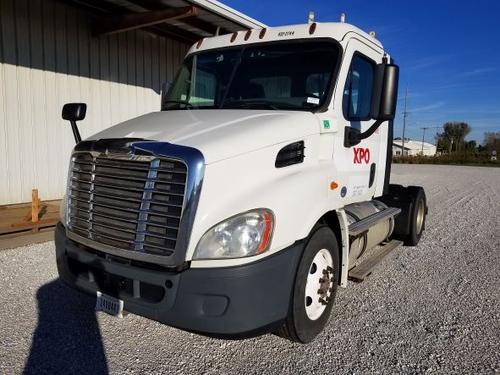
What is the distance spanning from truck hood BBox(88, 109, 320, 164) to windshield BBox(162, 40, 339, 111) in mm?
277

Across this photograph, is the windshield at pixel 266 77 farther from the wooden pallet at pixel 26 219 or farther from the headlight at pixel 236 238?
the wooden pallet at pixel 26 219

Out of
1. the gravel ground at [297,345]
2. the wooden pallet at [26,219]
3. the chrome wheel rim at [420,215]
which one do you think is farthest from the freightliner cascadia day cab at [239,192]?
the wooden pallet at [26,219]

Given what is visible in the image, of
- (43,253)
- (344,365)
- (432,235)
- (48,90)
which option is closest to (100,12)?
(48,90)

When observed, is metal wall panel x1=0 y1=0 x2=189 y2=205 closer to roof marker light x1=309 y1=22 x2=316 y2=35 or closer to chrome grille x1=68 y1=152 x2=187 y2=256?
chrome grille x1=68 y1=152 x2=187 y2=256

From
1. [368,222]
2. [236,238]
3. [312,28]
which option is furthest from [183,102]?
[368,222]

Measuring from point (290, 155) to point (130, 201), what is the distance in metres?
1.19

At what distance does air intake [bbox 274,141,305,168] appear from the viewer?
10.2 feet

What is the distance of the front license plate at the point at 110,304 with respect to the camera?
2.88 m

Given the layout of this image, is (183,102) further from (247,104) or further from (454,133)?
(454,133)

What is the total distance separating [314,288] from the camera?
10.9 ft

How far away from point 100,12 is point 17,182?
150 inches

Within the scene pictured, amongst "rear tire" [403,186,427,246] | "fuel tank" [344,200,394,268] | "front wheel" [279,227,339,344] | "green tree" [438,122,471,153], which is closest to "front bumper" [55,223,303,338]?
"front wheel" [279,227,339,344]

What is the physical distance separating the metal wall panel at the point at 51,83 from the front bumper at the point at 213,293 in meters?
6.12

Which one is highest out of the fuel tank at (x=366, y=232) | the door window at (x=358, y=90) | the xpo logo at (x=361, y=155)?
the door window at (x=358, y=90)
